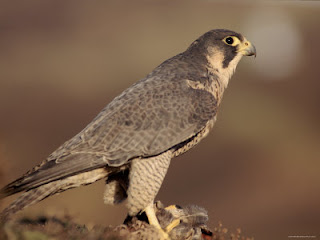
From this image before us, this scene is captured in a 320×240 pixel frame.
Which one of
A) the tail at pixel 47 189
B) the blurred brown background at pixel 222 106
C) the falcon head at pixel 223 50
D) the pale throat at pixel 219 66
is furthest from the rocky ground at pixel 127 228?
the falcon head at pixel 223 50

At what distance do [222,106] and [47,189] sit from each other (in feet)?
72.5

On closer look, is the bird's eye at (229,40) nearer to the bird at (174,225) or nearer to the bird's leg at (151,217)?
the bird at (174,225)

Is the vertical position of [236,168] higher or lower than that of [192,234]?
lower

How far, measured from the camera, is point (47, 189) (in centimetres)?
511

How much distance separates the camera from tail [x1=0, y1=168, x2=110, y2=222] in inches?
191

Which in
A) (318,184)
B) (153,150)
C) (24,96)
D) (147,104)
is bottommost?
(318,184)

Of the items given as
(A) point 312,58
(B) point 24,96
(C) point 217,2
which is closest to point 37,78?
(B) point 24,96

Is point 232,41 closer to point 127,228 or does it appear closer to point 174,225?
point 174,225

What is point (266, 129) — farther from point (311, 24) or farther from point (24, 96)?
point (311, 24)

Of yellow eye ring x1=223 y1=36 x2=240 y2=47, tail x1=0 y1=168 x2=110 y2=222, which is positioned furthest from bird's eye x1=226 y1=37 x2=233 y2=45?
tail x1=0 y1=168 x2=110 y2=222

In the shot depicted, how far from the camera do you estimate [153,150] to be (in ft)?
17.5

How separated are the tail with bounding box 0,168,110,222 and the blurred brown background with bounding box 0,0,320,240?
219 mm

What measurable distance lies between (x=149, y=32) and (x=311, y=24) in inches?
567

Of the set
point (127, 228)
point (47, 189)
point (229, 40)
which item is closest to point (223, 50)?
point (229, 40)
